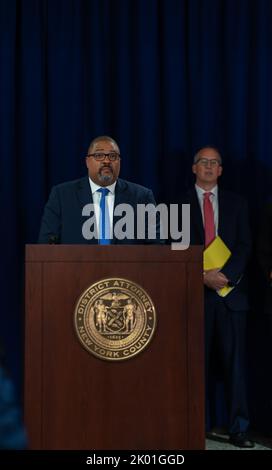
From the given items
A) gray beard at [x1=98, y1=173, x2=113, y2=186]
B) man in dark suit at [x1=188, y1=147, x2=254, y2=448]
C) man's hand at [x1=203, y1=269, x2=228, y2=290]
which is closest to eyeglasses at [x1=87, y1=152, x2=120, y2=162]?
gray beard at [x1=98, y1=173, x2=113, y2=186]

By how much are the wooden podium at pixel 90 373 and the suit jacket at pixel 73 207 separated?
0.64 m

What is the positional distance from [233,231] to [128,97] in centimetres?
112

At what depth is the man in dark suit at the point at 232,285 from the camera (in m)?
4.36

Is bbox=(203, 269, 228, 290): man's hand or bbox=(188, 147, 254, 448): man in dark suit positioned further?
bbox=(188, 147, 254, 448): man in dark suit

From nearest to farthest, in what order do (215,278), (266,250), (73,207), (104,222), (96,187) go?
(104,222)
(73,207)
(96,187)
(215,278)
(266,250)

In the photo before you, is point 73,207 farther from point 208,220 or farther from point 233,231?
point 233,231

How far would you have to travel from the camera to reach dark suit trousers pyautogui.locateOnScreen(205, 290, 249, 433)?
436 cm

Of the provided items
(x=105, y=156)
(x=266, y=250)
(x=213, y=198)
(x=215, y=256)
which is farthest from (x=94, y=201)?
(x=266, y=250)

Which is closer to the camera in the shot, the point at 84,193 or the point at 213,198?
the point at 84,193

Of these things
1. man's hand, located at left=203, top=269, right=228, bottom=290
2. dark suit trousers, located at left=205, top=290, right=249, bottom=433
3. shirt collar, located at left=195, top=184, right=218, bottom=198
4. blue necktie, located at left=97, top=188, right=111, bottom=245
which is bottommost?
dark suit trousers, located at left=205, top=290, right=249, bottom=433

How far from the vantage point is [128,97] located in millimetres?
4820

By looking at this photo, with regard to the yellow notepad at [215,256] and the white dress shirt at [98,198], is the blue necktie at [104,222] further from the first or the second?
the yellow notepad at [215,256]

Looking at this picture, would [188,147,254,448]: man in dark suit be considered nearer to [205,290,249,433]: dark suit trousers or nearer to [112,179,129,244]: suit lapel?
[205,290,249,433]: dark suit trousers

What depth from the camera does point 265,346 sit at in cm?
480
